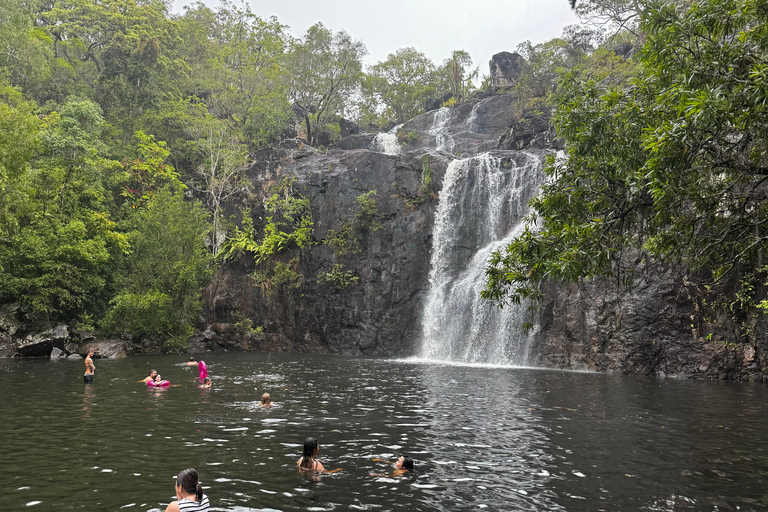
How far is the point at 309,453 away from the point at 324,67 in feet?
163

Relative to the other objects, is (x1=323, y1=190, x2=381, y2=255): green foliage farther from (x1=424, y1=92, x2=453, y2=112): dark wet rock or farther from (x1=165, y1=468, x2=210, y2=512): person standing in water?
(x1=165, y1=468, x2=210, y2=512): person standing in water

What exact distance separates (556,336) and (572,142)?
20.0m

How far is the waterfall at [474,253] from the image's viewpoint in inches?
1224

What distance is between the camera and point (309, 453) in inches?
343

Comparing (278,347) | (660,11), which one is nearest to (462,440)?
(660,11)

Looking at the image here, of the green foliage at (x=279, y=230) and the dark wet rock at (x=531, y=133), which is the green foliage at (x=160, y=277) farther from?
the dark wet rock at (x=531, y=133)

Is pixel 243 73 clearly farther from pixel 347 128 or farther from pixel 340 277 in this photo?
pixel 340 277

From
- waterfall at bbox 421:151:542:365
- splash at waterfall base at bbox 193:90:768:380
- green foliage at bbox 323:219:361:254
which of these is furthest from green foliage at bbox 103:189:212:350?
waterfall at bbox 421:151:542:365

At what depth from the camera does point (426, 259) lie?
38969mm

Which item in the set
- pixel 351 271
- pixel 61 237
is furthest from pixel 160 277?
pixel 351 271

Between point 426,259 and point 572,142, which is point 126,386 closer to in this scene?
point 572,142

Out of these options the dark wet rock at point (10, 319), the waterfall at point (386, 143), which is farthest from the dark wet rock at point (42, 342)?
the waterfall at point (386, 143)

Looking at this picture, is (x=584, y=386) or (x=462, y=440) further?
(x=584, y=386)

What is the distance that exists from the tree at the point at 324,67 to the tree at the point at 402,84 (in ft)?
44.7
